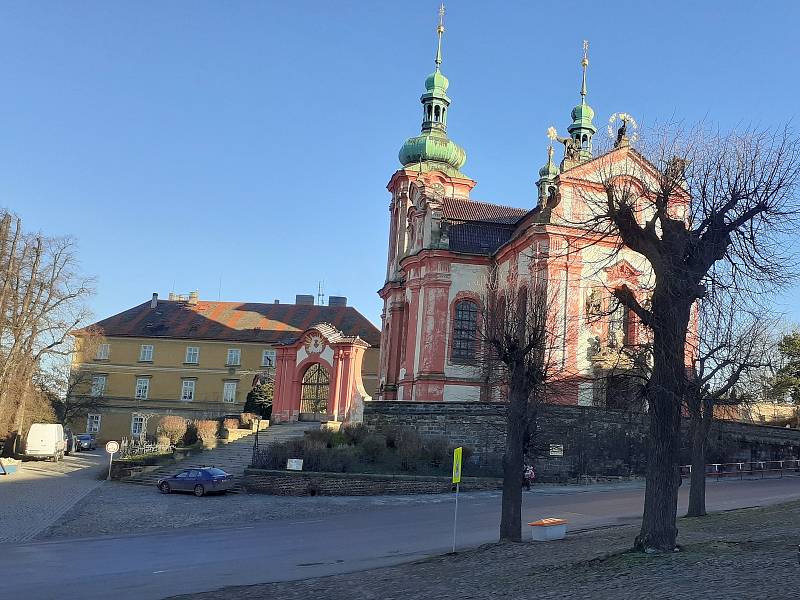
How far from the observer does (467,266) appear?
4262 cm

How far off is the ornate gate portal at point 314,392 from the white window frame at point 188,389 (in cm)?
2023

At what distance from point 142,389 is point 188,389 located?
3625 mm

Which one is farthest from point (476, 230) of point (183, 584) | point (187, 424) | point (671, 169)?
point (183, 584)

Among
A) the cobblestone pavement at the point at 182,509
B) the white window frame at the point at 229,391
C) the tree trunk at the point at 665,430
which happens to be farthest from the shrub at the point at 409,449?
the white window frame at the point at 229,391

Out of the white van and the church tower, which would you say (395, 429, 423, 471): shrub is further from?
the white van

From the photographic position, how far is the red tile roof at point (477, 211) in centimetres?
4566

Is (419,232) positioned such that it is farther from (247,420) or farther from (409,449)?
(409,449)

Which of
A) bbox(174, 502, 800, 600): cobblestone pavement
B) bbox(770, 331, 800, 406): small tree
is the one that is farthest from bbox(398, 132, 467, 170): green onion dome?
bbox(174, 502, 800, 600): cobblestone pavement

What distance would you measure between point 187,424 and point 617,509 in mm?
22902

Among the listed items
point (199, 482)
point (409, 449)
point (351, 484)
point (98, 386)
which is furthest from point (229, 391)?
point (351, 484)

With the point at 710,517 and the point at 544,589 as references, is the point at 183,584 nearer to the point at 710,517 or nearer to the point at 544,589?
the point at 544,589

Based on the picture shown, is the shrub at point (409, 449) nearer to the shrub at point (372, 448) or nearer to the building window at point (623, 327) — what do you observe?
the shrub at point (372, 448)

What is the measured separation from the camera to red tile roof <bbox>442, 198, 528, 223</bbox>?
45656 millimetres

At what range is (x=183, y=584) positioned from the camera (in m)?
12.9
